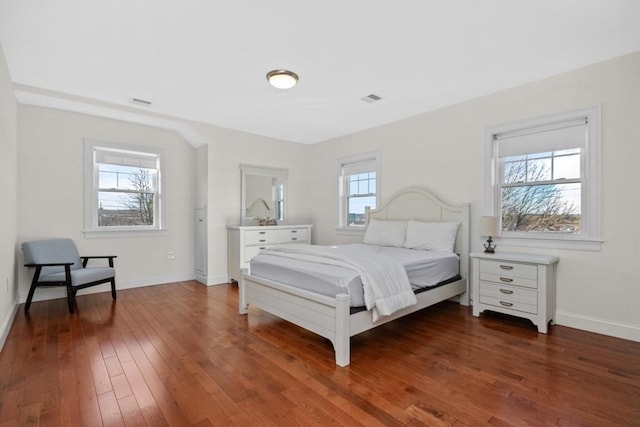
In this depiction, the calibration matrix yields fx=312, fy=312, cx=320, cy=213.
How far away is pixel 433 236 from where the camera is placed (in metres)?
3.89

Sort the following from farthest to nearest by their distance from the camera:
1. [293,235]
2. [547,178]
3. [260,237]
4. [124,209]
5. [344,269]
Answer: [293,235] < [260,237] < [124,209] < [547,178] < [344,269]

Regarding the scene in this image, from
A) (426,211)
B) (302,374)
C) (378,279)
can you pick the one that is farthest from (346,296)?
(426,211)

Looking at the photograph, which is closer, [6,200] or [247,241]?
[6,200]

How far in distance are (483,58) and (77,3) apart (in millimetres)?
3265

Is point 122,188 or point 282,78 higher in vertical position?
point 282,78

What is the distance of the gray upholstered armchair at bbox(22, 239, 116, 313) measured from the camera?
3.49 m

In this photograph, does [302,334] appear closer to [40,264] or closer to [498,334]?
[498,334]

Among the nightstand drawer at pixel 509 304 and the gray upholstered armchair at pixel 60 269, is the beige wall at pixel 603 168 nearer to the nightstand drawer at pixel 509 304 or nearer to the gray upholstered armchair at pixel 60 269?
the nightstand drawer at pixel 509 304

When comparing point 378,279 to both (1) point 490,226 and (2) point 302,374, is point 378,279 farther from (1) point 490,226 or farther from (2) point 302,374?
(1) point 490,226

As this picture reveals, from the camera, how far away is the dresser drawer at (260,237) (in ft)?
16.0

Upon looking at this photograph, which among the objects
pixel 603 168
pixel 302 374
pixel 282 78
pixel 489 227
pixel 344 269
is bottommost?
pixel 302 374

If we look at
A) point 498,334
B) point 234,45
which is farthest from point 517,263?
point 234,45

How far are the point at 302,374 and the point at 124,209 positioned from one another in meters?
3.96

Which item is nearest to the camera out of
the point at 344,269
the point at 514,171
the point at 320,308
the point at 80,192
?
the point at 320,308
